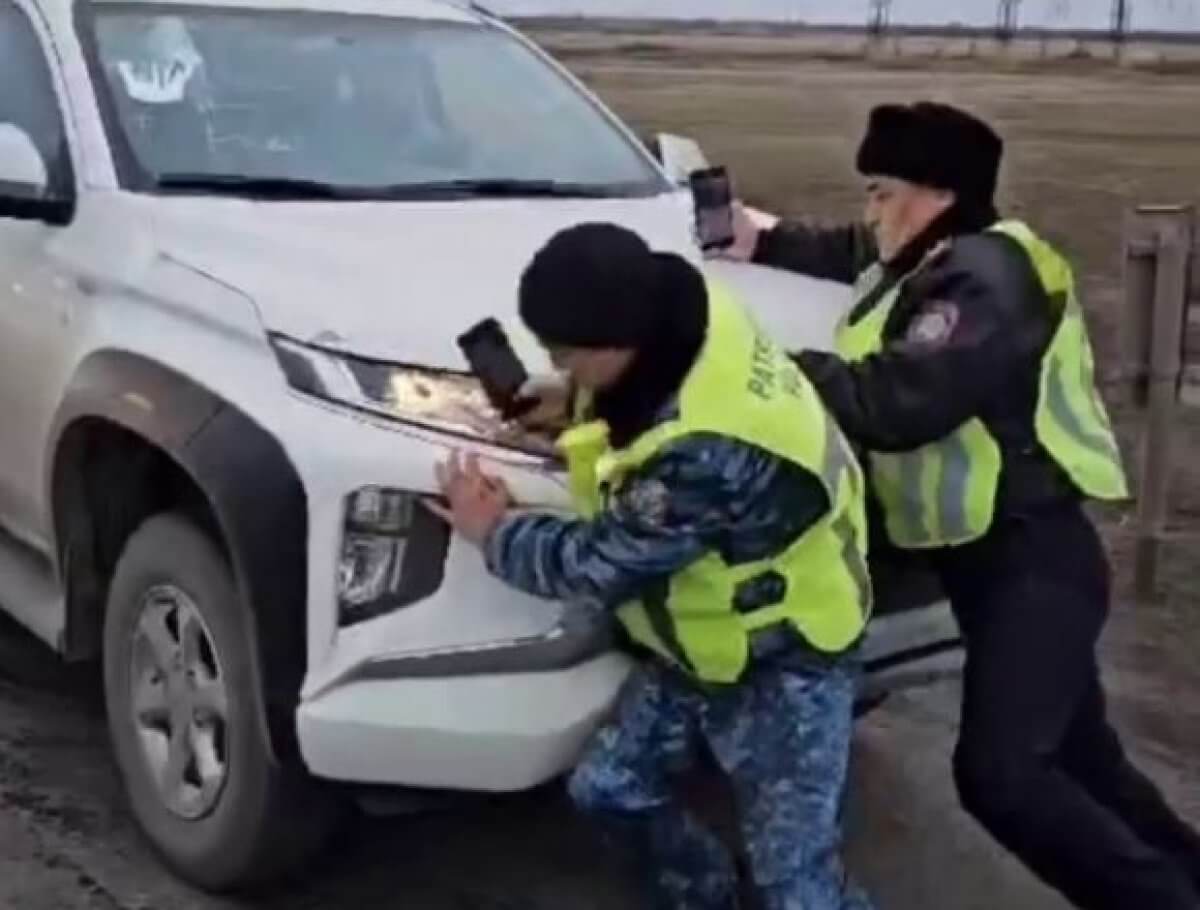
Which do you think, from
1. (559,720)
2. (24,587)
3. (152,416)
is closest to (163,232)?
(152,416)

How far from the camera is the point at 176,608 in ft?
15.6

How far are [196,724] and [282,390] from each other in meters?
0.74

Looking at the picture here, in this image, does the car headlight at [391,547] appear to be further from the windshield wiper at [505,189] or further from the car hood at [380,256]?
the windshield wiper at [505,189]

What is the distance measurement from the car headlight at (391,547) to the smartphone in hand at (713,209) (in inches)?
49.5

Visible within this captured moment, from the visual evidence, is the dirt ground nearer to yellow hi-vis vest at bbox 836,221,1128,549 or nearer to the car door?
the car door

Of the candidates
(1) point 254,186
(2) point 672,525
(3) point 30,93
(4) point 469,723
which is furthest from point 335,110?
(2) point 672,525

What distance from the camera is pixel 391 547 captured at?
4.25 meters

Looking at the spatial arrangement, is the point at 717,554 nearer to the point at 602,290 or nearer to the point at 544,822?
the point at 602,290

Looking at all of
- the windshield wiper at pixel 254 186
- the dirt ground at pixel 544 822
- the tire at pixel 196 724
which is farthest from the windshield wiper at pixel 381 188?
the dirt ground at pixel 544 822

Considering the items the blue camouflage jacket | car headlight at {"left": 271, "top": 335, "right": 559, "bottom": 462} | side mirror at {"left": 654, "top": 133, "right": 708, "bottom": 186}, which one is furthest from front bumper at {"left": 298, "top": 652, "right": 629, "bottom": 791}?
side mirror at {"left": 654, "top": 133, "right": 708, "bottom": 186}

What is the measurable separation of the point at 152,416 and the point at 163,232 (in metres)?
0.55

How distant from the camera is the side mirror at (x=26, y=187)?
17.3 ft

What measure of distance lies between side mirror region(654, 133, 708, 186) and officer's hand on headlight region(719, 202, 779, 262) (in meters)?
0.77

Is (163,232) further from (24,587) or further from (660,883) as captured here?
(660,883)
